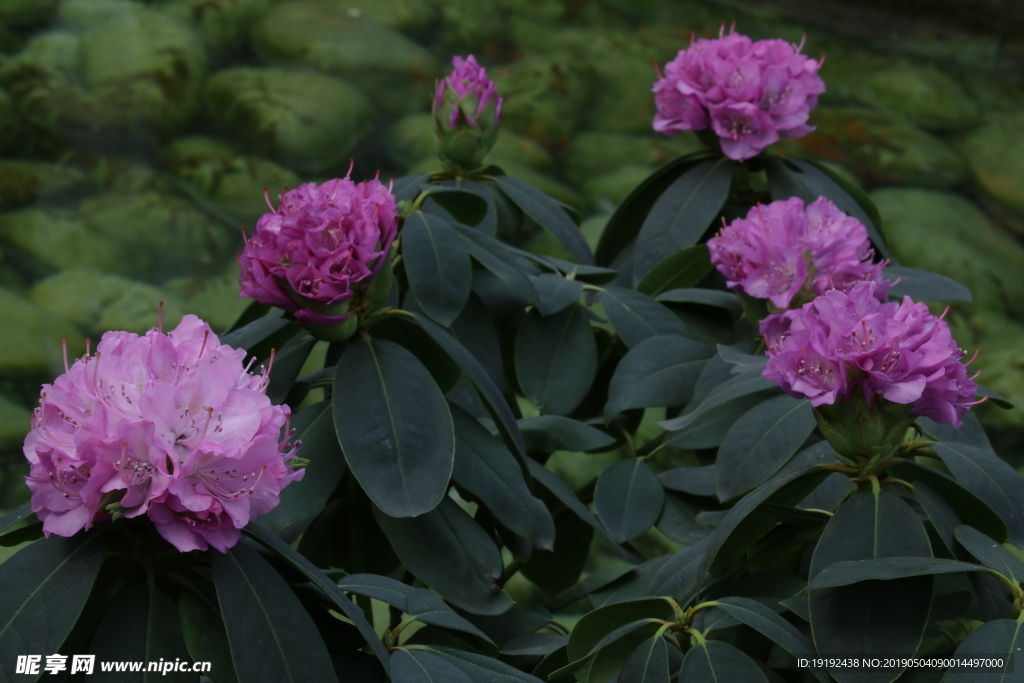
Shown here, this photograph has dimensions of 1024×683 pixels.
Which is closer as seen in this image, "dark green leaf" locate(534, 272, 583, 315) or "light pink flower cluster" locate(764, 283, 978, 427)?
"light pink flower cluster" locate(764, 283, 978, 427)

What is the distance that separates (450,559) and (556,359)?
0.26m

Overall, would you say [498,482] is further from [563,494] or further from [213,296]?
[213,296]

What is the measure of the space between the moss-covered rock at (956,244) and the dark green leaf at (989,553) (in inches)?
74.5

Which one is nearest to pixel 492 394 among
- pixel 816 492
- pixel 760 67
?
pixel 816 492

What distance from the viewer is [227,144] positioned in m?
2.47

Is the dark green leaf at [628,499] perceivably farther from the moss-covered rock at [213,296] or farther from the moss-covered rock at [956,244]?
the moss-covered rock at [956,244]

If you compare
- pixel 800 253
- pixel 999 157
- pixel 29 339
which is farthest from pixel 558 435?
pixel 999 157

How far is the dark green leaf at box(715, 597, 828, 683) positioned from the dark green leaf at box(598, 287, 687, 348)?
1.09 ft

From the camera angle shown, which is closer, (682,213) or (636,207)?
(682,213)

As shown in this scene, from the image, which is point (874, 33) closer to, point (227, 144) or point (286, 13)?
point (286, 13)

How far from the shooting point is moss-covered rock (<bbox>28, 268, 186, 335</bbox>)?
6.86 feet

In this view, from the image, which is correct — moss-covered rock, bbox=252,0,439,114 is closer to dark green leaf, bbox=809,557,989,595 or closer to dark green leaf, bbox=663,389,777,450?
dark green leaf, bbox=663,389,777,450

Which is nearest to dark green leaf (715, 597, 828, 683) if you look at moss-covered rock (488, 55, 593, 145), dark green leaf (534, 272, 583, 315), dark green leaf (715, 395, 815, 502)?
dark green leaf (715, 395, 815, 502)

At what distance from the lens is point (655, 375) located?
86cm
